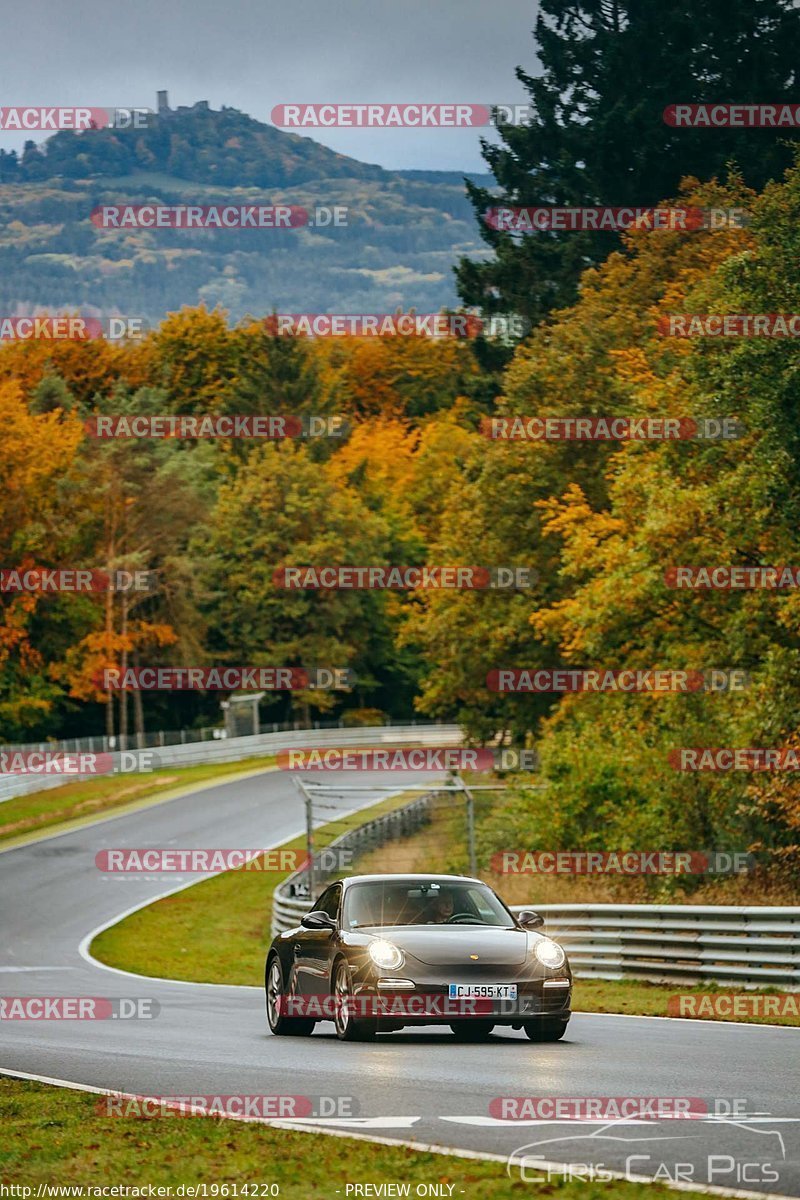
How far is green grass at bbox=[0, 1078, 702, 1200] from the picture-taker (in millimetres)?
7988

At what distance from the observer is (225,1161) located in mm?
8820

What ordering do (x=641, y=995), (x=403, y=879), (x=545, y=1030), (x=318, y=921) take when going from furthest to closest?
(x=641, y=995), (x=403, y=879), (x=318, y=921), (x=545, y=1030)

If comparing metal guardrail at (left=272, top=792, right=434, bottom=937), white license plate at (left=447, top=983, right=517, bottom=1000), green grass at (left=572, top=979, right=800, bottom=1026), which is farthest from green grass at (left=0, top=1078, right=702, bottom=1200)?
metal guardrail at (left=272, top=792, right=434, bottom=937)

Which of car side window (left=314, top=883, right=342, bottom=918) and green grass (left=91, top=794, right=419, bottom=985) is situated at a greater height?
car side window (left=314, top=883, right=342, bottom=918)

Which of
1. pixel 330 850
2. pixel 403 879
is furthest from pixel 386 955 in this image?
pixel 330 850

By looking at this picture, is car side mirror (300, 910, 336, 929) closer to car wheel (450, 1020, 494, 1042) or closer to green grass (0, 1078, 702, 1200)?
car wheel (450, 1020, 494, 1042)

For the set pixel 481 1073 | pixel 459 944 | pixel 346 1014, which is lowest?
pixel 346 1014

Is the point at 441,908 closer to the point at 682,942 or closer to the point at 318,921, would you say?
the point at 318,921

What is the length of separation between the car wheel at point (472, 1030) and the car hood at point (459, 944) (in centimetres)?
58

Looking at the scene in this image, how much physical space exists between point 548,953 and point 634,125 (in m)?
46.6

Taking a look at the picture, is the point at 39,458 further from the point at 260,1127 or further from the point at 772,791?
the point at 260,1127

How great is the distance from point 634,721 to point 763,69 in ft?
→ 96.8

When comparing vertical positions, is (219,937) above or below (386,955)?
below

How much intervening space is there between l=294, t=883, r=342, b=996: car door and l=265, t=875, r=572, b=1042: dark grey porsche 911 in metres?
0.01
